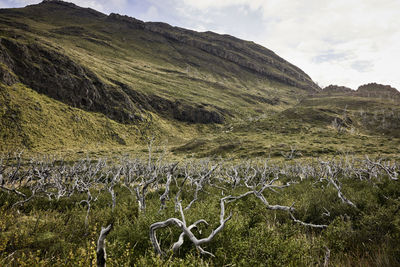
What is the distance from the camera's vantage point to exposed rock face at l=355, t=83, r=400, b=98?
144 m

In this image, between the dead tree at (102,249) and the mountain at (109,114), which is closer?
the dead tree at (102,249)

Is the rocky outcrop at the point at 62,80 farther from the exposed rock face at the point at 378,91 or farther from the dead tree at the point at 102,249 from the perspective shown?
the exposed rock face at the point at 378,91

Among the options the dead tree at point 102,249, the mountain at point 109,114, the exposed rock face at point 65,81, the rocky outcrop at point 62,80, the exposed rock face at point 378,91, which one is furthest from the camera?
the exposed rock face at point 378,91

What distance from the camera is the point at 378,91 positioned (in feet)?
515

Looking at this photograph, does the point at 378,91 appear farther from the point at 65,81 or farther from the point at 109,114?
the point at 65,81

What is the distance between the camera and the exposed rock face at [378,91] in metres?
144

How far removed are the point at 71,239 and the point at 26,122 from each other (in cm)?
5776

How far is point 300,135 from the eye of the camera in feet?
211

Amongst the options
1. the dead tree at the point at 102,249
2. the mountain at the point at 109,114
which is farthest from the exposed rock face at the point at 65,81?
the dead tree at the point at 102,249

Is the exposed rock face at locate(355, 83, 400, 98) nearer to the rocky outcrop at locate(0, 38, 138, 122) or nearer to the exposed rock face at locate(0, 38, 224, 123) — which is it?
the exposed rock face at locate(0, 38, 224, 123)

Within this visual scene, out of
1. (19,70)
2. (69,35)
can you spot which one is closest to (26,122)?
(19,70)

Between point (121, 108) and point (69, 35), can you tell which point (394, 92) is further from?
point (69, 35)

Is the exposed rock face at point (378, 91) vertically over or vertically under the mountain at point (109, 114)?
over

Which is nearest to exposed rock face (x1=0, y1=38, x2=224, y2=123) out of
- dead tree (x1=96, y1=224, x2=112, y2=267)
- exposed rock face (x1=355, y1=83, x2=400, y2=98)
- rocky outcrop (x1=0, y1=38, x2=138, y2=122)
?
rocky outcrop (x1=0, y1=38, x2=138, y2=122)
